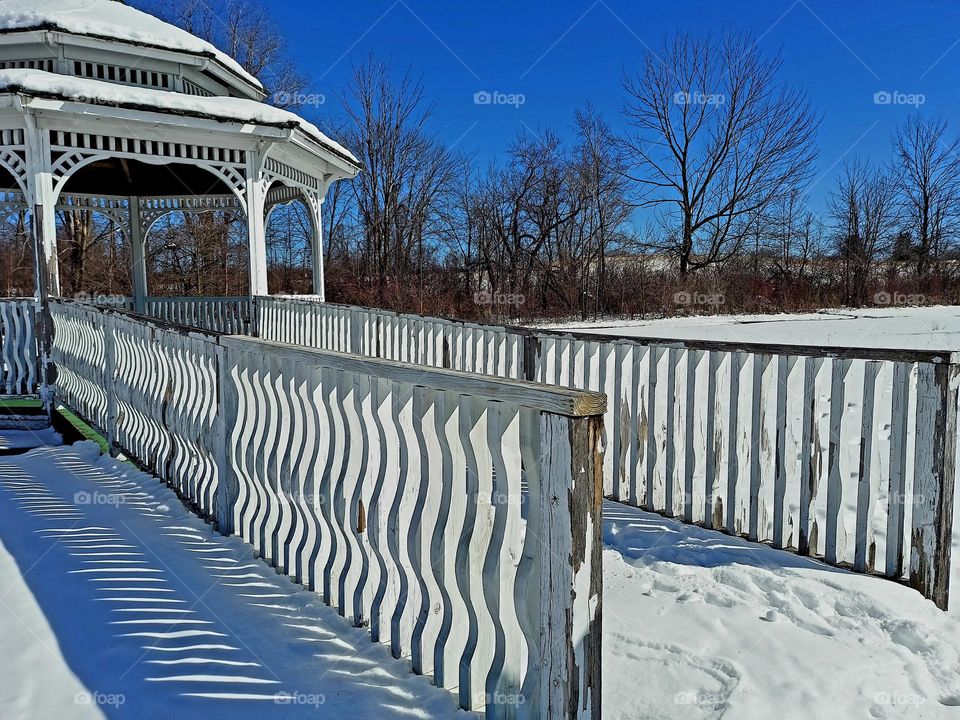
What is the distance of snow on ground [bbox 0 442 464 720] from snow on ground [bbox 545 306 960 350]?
11.7 meters

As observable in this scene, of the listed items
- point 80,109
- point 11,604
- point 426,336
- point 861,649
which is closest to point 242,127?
point 80,109

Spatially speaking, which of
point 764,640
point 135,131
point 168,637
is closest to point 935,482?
point 764,640

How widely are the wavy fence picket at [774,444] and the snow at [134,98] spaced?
5403 millimetres

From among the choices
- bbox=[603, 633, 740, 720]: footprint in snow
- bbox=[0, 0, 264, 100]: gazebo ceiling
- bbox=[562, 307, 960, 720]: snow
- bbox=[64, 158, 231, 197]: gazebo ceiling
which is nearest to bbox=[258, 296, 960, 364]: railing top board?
bbox=[562, 307, 960, 720]: snow

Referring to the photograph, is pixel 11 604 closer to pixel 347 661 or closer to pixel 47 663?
pixel 47 663

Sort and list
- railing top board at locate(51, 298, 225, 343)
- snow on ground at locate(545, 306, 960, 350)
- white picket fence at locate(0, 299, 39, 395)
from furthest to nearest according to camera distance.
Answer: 1. snow on ground at locate(545, 306, 960, 350)
2. white picket fence at locate(0, 299, 39, 395)
3. railing top board at locate(51, 298, 225, 343)

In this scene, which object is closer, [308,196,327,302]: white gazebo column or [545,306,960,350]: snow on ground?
[308,196,327,302]: white gazebo column

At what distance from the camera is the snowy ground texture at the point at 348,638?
2215 mm

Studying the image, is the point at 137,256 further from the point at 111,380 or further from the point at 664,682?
the point at 664,682

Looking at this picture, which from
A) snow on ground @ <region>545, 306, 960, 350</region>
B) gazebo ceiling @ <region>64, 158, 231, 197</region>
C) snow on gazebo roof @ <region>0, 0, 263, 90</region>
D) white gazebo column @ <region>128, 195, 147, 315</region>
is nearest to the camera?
snow on gazebo roof @ <region>0, 0, 263, 90</region>

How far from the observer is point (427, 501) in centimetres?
233

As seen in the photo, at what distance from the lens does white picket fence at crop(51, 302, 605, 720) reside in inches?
69.1

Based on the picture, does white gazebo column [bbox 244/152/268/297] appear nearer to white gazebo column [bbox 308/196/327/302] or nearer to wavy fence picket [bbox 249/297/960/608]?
white gazebo column [bbox 308/196/327/302]

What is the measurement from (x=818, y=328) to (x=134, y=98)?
16.4 m
